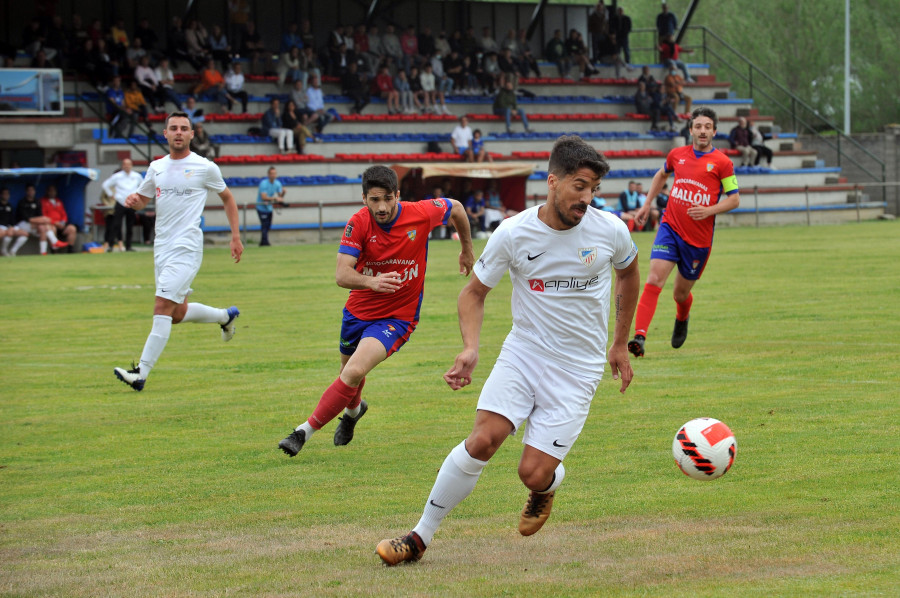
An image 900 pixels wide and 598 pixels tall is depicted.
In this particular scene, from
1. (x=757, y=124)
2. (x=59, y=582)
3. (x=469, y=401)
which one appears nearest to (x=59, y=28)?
(x=757, y=124)

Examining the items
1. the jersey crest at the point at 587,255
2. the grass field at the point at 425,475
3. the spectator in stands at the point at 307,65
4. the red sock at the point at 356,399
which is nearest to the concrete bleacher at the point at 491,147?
the spectator in stands at the point at 307,65

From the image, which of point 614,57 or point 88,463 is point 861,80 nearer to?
point 614,57

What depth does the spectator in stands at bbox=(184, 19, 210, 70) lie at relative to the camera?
125 feet

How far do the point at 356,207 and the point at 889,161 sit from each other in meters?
23.6

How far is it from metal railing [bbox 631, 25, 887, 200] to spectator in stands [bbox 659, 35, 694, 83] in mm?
934

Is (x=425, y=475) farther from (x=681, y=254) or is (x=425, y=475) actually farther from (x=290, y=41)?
(x=290, y=41)

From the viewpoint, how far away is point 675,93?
43.9 metres

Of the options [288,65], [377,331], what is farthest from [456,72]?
[377,331]

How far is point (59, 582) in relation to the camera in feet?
16.9

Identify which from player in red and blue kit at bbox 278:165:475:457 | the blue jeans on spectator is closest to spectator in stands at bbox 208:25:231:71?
the blue jeans on spectator

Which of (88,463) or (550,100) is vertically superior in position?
(550,100)

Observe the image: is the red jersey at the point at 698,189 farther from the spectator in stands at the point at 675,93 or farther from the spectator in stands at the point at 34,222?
the spectator in stands at the point at 675,93

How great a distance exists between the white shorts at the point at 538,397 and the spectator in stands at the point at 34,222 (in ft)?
89.8

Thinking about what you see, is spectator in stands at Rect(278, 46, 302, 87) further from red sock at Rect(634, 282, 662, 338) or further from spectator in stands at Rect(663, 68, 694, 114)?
red sock at Rect(634, 282, 662, 338)
